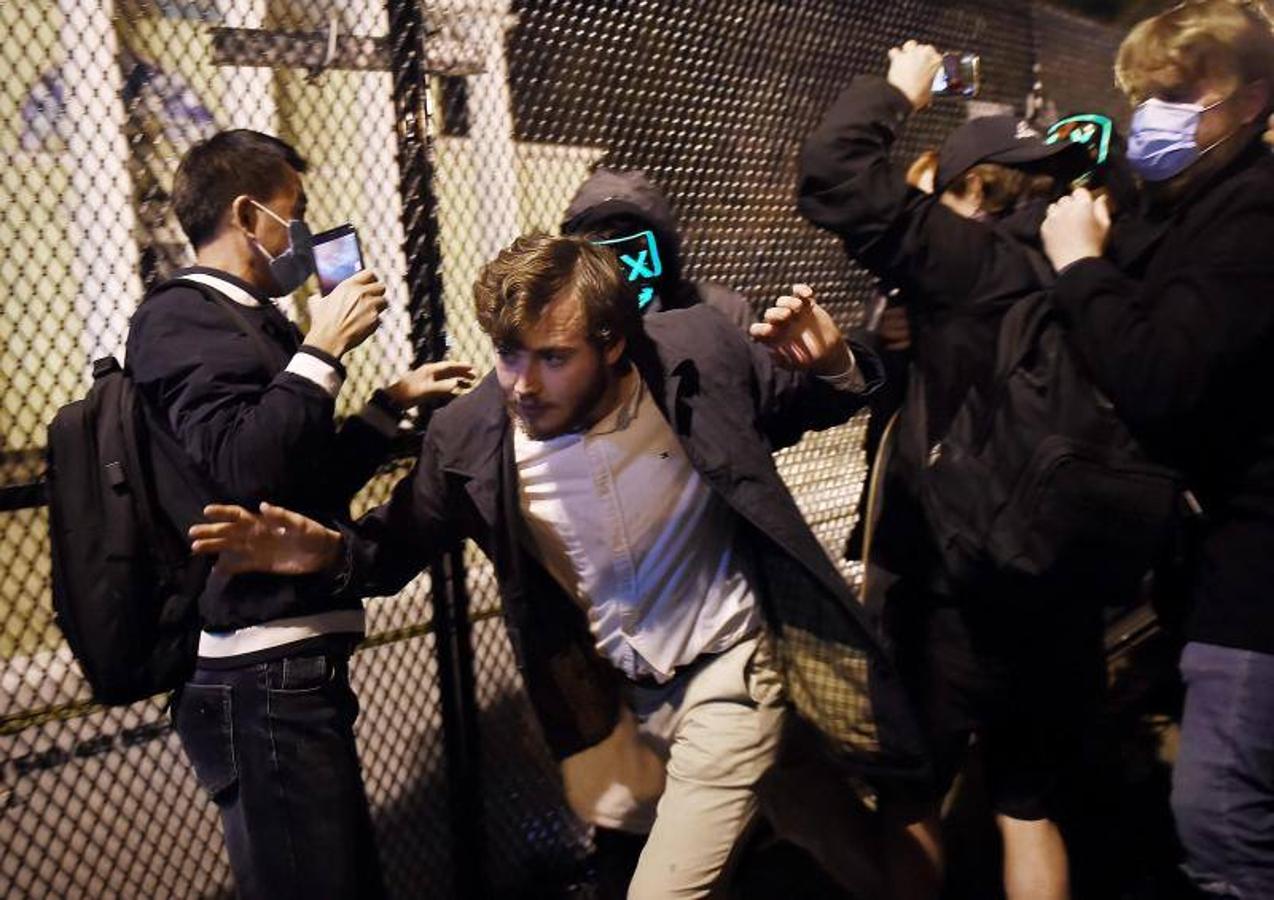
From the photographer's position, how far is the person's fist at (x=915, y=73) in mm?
2838

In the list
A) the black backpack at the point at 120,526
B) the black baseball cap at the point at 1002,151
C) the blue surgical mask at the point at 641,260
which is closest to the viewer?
the black backpack at the point at 120,526

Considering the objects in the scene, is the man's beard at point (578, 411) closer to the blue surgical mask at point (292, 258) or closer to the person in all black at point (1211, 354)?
the blue surgical mask at point (292, 258)

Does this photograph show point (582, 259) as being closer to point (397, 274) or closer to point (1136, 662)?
point (397, 274)

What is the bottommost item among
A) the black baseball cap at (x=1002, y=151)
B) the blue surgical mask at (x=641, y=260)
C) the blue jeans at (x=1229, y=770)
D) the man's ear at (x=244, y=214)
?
the blue jeans at (x=1229, y=770)

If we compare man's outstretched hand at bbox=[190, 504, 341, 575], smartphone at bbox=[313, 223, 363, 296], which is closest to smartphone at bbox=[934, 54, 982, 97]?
Result: smartphone at bbox=[313, 223, 363, 296]

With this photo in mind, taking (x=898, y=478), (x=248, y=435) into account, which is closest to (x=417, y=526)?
(x=248, y=435)

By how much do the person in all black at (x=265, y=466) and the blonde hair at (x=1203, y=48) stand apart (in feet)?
5.67

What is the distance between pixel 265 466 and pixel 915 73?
195 centimetres

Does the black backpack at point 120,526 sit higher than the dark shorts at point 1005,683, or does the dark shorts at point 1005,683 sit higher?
the black backpack at point 120,526

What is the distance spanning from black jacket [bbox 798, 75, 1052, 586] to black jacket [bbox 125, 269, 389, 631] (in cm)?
133

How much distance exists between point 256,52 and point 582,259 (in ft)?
3.86

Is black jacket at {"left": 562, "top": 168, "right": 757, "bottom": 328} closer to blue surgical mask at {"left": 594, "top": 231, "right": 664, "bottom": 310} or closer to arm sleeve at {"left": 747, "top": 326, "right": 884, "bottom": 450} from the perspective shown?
blue surgical mask at {"left": 594, "top": 231, "right": 664, "bottom": 310}

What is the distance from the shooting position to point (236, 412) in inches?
80.6

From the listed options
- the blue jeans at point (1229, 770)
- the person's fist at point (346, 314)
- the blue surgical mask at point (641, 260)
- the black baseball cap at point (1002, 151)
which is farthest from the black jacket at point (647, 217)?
the blue jeans at point (1229, 770)
